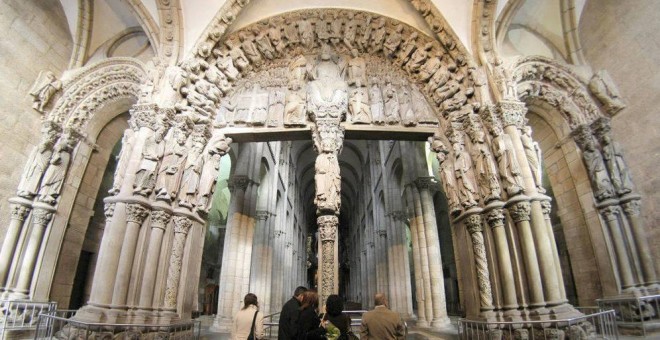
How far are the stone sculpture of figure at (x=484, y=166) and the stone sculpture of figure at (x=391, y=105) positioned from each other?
1.49 m

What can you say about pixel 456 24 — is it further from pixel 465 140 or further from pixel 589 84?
pixel 589 84

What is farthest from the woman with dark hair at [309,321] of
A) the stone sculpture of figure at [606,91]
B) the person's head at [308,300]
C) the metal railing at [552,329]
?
the stone sculpture of figure at [606,91]

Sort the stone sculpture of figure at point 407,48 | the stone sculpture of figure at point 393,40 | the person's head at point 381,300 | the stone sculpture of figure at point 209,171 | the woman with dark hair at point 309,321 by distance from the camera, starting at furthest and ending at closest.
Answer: the stone sculpture of figure at point 393,40 < the stone sculpture of figure at point 407,48 < the stone sculpture of figure at point 209,171 < the person's head at point 381,300 < the woman with dark hair at point 309,321

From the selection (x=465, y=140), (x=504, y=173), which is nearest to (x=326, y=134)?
(x=465, y=140)

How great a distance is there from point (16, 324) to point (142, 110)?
3.88 metres

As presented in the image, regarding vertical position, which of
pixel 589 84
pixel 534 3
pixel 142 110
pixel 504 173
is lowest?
pixel 504 173

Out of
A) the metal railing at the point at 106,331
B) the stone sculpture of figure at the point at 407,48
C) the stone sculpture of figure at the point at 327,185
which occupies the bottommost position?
the metal railing at the point at 106,331

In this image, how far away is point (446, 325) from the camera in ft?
28.4

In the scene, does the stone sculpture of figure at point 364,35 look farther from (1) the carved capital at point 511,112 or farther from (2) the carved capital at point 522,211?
(2) the carved capital at point 522,211

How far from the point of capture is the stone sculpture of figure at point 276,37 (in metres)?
7.73

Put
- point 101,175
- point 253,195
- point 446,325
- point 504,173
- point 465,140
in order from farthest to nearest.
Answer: point 253,195
point 446,325
point 101,175
point 465,140
point 504,173

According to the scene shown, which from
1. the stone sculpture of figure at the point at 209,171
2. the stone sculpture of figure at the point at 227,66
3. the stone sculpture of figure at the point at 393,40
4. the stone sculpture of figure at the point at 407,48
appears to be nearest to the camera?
the stone sculpture of figure at the point at 209,171

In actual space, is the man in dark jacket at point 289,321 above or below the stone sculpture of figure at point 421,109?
below

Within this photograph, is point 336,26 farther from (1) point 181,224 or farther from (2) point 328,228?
(1) point 181,224
